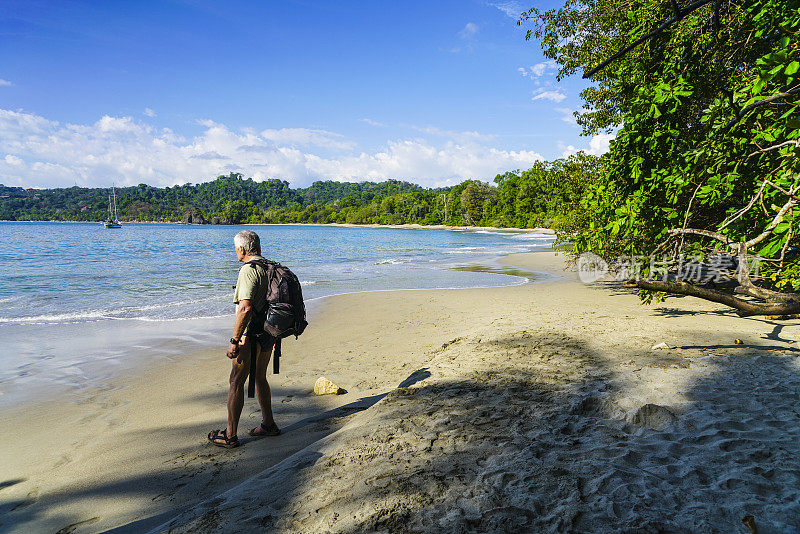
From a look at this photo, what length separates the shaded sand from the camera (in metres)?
2.43

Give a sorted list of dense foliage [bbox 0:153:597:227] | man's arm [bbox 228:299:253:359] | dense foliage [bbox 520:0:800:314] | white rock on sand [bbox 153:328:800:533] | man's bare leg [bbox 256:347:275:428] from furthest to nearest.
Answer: dense foliage [bbox 0:153:597:227], dense foliage [bbox 520:0:800:314], man's bare leg [bbox 256:347:275:428], man's arm [bbox 228:299:253:359], white rock on sand [bbox 153:328:800:533]

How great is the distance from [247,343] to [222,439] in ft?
3.36

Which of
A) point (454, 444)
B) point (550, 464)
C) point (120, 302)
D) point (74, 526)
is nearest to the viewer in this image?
point (550, 464)

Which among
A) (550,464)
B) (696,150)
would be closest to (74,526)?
(550,464)

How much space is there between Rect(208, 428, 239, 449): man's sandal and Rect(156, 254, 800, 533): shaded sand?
3.22 feet

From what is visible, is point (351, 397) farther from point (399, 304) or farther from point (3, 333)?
point (3, 333)

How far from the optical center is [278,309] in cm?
414

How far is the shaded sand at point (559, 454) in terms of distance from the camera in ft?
7.98

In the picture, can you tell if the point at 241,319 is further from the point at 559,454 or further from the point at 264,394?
the point at 559,454

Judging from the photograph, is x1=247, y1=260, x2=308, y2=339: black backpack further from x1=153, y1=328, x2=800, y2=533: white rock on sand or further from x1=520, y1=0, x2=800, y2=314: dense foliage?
x1=520, y1=0, x2=800, y2=314: dense foliage

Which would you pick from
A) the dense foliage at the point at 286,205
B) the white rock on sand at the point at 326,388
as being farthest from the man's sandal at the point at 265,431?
the dense foliage at the point at 286,205

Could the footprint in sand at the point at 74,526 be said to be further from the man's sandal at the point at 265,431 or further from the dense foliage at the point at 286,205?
the dense foliage at the point at 286,205

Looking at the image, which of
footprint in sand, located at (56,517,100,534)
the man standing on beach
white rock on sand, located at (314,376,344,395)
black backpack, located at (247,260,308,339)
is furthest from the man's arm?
white rock on sand, located at (314,376,344,395)

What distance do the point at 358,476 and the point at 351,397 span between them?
245cm
